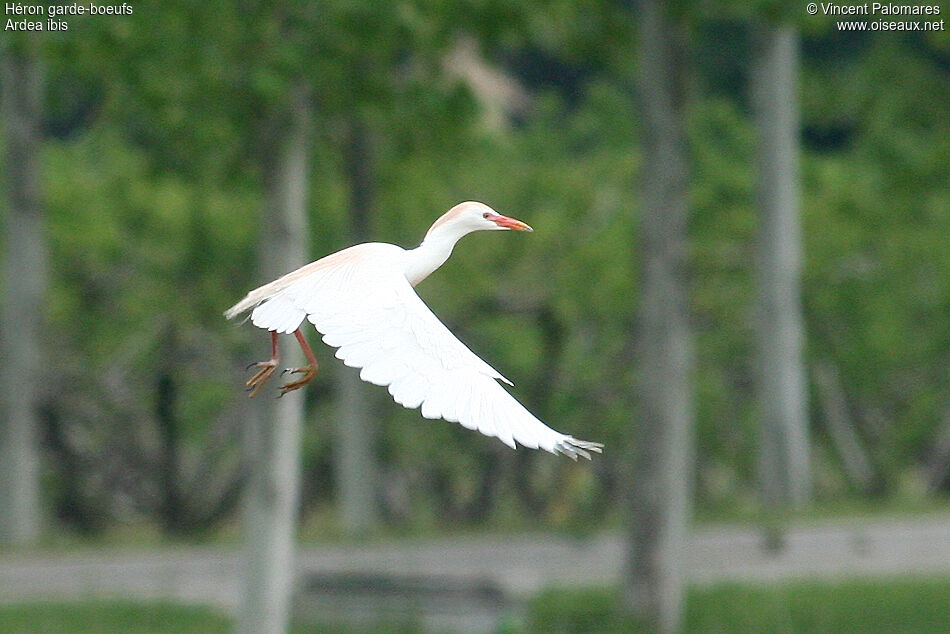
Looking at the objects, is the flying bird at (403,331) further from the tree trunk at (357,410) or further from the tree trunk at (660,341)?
the tree trunk at (357,410)

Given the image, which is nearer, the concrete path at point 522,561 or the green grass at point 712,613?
the green grass at point 712,613

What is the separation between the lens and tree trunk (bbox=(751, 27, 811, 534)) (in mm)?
15016

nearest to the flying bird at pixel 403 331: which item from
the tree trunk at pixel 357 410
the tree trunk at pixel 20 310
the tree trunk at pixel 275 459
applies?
the tree trunk at pixel 275 459

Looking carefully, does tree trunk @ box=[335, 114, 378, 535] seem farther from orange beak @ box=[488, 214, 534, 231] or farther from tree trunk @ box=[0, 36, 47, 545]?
orange beak @ box=[488, 214, 534, 231]

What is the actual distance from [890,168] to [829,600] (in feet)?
9.99

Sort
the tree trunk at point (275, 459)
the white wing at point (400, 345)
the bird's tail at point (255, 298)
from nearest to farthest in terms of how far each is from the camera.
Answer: the white wing at point (400, 345) → the bird's tail at point (255, 298) → the tree trunk at point (275, 459)

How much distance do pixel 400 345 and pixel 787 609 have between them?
287 inches

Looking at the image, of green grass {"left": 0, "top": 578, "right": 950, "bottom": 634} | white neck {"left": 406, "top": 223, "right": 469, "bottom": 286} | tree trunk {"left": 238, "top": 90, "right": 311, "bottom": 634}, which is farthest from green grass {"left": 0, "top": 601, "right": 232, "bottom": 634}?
white neck {"left": 406, "top": 223, "right": 469, "bottom": 286}

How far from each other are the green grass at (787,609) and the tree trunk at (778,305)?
340 centimetres

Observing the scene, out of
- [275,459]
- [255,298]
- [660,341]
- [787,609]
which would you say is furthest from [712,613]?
[255,298]

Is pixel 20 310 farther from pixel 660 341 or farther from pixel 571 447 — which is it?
pixel 571 447

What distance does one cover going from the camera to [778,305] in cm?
1503

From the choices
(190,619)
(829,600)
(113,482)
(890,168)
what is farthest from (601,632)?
(113,482)

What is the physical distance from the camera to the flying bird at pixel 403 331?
3.86 meters
